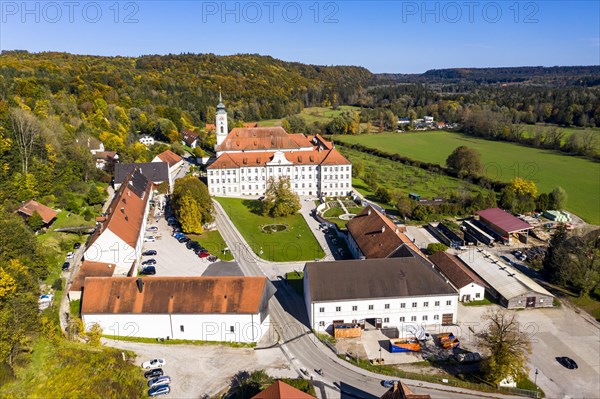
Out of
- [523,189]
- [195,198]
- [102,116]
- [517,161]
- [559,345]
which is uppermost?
[102,116]

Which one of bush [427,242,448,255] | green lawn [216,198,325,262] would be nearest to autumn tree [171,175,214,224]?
green lawn [216,198,325,262]

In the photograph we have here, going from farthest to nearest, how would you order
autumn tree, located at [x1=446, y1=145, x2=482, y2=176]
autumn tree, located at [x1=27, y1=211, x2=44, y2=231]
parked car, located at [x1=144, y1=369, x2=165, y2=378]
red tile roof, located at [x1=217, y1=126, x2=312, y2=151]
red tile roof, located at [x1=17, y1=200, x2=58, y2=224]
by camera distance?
autumn tree, located at [x1=446, y1=145, x2=482, y2=176], red tile roof, located at [x1=217, y1=126, x2=312, y2=151], red tile roof, located at [x1=17, y1=200, x2=58, y2=224], autumn tree, located at [x1=27, y1=211, x2=44, y2=231], parked car, located at [x1=144, y1=369, x2=165, y2=378]

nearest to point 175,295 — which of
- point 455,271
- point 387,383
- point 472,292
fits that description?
point 387,383

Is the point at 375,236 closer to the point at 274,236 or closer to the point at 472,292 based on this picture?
the point at 472,292

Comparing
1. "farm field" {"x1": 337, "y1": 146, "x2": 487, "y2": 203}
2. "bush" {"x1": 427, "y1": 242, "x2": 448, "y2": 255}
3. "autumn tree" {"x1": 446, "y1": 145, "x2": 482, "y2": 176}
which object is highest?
"autumn tree" {"x1": 446, "y1": 145, "x2": 482, "y2": 176}

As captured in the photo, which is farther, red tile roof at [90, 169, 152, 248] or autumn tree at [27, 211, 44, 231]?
autumn tree at [27, 211, 44, 231]

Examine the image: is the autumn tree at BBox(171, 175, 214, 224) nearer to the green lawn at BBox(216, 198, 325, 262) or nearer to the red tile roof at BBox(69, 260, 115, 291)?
the green lawn at BBox(216, 198, 325, 262)
